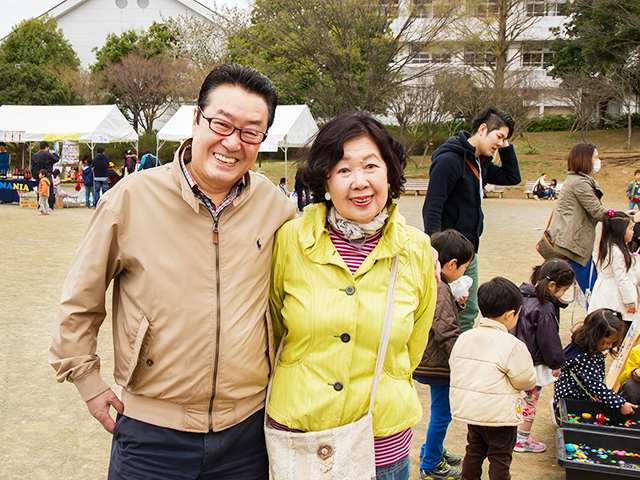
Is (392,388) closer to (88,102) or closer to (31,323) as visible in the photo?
(31,323)

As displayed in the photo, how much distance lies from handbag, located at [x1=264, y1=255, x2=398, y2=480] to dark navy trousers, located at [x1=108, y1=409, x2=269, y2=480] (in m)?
0.17

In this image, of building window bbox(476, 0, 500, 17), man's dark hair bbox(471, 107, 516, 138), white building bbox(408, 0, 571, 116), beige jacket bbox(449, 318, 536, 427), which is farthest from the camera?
building window bbox(476, 0, 500, 17)

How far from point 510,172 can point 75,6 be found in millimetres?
50450

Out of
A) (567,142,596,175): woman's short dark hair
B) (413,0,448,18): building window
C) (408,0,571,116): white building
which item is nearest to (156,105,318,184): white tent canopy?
(413,0,448,18): building window

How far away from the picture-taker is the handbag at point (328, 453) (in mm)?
1847

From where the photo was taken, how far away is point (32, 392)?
4219 millimetres

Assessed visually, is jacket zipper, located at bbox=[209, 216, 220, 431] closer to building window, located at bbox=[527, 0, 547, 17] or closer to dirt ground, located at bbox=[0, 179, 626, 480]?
dirt ground, located at bbox=[0, 179, 626, 480]

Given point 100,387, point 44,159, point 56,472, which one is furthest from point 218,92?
point 44,159

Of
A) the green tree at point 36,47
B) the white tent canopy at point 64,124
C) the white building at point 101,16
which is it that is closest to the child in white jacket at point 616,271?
the white tent canopy at point 64,124

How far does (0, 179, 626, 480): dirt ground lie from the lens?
336cm

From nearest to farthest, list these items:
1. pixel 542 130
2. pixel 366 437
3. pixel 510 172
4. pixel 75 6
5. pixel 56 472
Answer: pixel 366 437 < pixel 56 472 < pixel 510 172 < pixel 542 130 < pixel 75 6

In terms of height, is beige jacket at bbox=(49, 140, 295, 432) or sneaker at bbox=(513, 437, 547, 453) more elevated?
beige jacket at bbox=(49, 140, 295, 432)

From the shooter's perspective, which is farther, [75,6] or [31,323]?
[75,6]

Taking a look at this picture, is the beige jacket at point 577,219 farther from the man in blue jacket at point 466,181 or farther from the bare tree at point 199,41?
the bare tree at point 199,41
